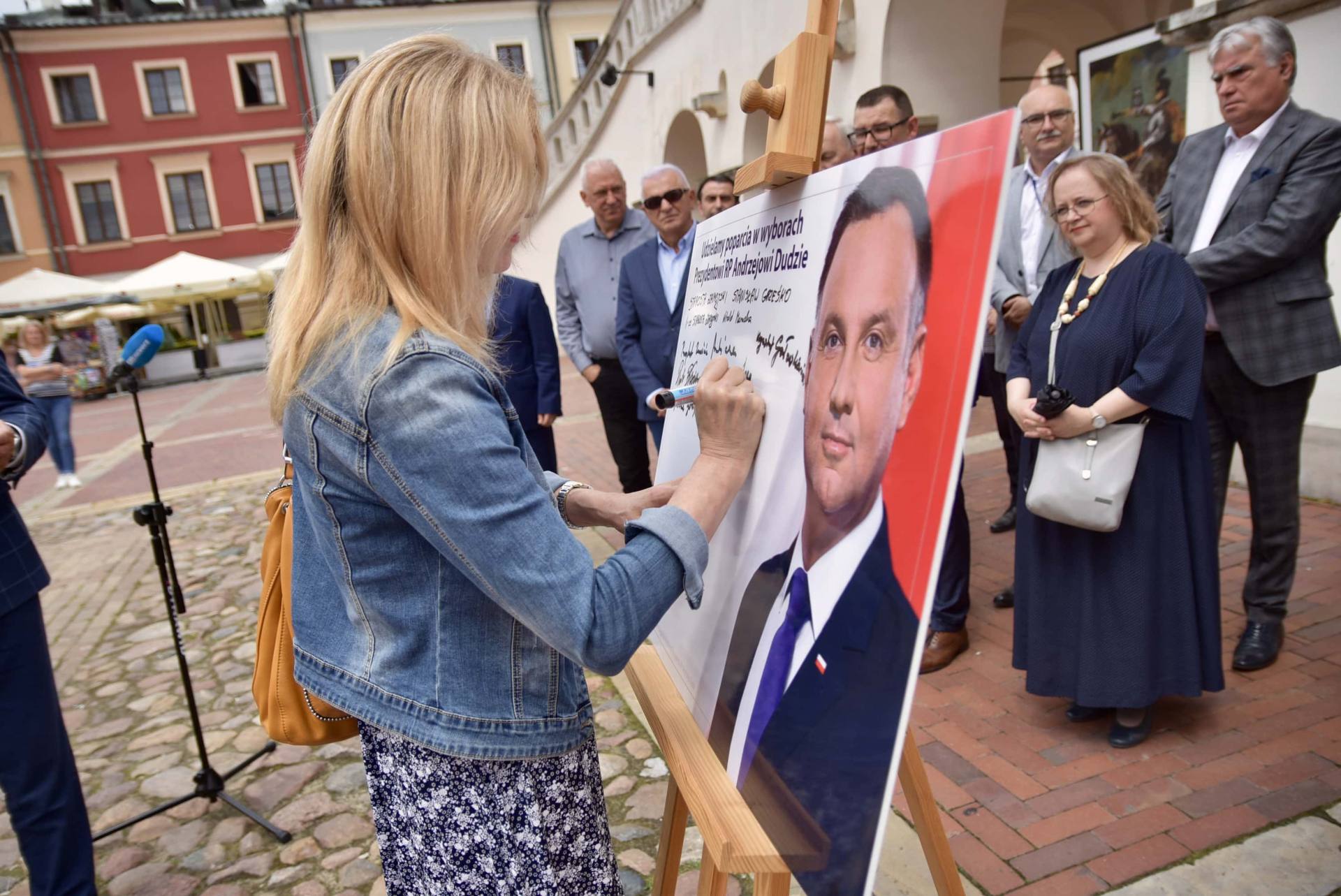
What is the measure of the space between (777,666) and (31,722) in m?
1.95

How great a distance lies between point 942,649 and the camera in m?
3.35

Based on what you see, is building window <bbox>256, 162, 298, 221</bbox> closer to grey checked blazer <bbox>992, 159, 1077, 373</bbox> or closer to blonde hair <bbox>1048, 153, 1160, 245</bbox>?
grey checked blazer <bbox>992, 159, 1077, 373</bbox>

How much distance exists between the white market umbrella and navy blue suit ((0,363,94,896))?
2281 cm

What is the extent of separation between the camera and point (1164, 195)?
3.42 meters

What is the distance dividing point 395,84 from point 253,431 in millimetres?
12452

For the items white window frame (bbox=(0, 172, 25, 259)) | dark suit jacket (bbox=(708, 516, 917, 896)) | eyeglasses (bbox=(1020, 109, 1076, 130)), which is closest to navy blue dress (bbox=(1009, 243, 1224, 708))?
eyeglasses (bbox=(1020, 109, 1076, 130))

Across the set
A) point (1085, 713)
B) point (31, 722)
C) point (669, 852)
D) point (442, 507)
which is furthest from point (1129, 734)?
point (31, 722)

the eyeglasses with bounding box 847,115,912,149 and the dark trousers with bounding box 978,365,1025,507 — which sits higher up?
the eyeglasses with bounding box 847,115,912,149

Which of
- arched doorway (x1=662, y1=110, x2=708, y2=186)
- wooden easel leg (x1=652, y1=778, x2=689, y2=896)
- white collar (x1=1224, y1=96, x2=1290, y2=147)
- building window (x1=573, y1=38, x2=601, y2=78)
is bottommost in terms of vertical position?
wooden easel leg (x1=652, y1=778, x2=689, y2=896)

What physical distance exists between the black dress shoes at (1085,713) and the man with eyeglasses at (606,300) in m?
2.54

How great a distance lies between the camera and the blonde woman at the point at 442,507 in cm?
101

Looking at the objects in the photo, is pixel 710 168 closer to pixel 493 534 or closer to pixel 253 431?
pixel 253 431

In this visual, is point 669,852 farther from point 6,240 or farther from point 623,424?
point 6,240

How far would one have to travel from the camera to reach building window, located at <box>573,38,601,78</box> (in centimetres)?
3031
